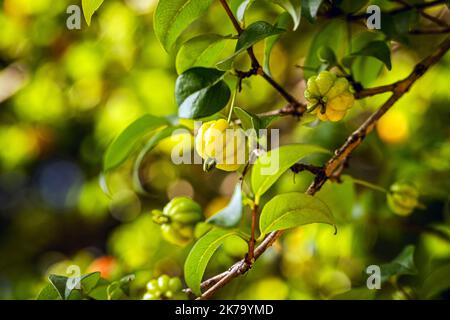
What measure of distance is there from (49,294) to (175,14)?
1.39 feet

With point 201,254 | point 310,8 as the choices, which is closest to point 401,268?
point 201,254

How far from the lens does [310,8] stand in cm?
76

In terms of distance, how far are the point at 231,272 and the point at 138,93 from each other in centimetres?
134

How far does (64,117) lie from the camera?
2.41 m

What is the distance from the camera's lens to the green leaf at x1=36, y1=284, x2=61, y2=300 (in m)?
0.87

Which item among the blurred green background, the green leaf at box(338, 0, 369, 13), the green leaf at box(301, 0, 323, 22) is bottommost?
the blurred green background

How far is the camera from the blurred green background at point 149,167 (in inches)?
53.1

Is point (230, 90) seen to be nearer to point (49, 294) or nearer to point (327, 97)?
point (327, 97)

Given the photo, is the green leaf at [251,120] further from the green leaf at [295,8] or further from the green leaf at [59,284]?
the green leaf at [59,284]

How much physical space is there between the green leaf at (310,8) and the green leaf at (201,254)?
0.29 metres

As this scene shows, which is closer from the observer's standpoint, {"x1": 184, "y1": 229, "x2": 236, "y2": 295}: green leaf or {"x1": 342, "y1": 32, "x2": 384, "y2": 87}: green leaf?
{"x1": 184, "y1": 229, "x2": 236, "y2": 295}: green leaf

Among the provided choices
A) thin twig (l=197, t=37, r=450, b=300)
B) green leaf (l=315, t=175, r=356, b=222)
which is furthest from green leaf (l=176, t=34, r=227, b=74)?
green leaf (l=315, t=175, r=356, b=222)

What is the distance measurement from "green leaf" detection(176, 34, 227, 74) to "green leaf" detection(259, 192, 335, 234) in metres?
0.23

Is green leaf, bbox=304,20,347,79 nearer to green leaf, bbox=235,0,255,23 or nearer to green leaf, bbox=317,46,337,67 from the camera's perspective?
green leaf, bbox=317,46,337,67
